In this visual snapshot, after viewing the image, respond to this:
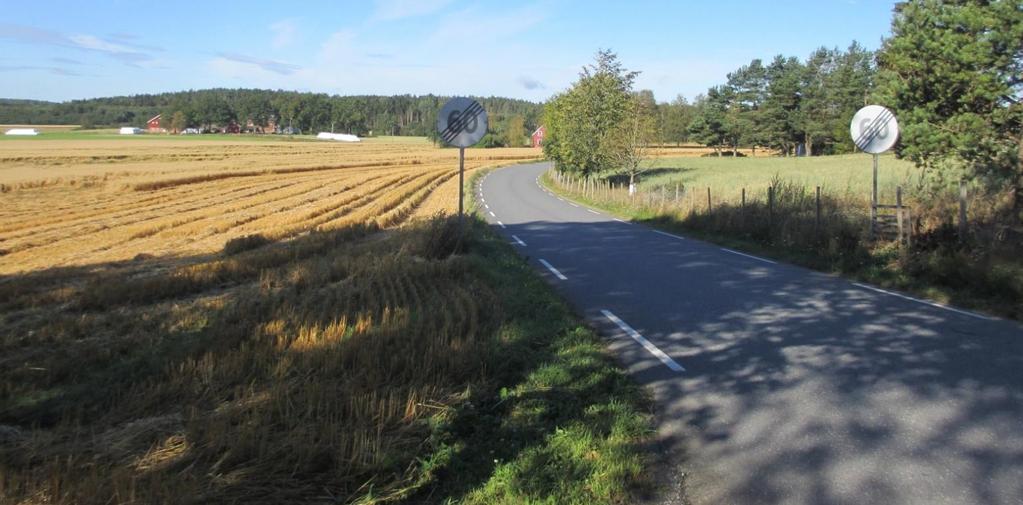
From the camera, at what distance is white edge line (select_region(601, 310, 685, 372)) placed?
654 cm

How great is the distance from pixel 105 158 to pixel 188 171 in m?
20.3

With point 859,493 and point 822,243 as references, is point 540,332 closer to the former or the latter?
point 859,493

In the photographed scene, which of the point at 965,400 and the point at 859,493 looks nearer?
the point at 859,493

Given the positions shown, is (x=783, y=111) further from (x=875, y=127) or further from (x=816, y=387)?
(x=816, y=387)

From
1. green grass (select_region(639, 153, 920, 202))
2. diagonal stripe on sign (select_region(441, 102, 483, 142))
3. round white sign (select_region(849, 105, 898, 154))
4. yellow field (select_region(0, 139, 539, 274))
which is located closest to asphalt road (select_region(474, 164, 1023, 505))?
diagonal stripe on sign (select_region(441, 102, 483, 142))

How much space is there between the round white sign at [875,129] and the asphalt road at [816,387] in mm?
3922

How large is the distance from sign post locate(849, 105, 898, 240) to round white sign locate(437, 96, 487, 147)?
7.41m

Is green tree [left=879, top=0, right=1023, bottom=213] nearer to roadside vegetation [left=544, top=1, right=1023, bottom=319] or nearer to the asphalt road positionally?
roadside vegetation [left=544, top=1, right=1023, bottom=319]

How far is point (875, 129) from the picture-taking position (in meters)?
13.6

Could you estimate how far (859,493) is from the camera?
387cm

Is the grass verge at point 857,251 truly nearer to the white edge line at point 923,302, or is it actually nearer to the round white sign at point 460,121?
the white edge line at point 923,302

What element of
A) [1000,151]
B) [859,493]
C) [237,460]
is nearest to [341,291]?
[237,460]

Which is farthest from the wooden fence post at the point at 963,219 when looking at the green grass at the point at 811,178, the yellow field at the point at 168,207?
the yellow field at the point at 168,207

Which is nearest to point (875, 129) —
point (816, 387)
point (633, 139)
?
point (816, 387)
